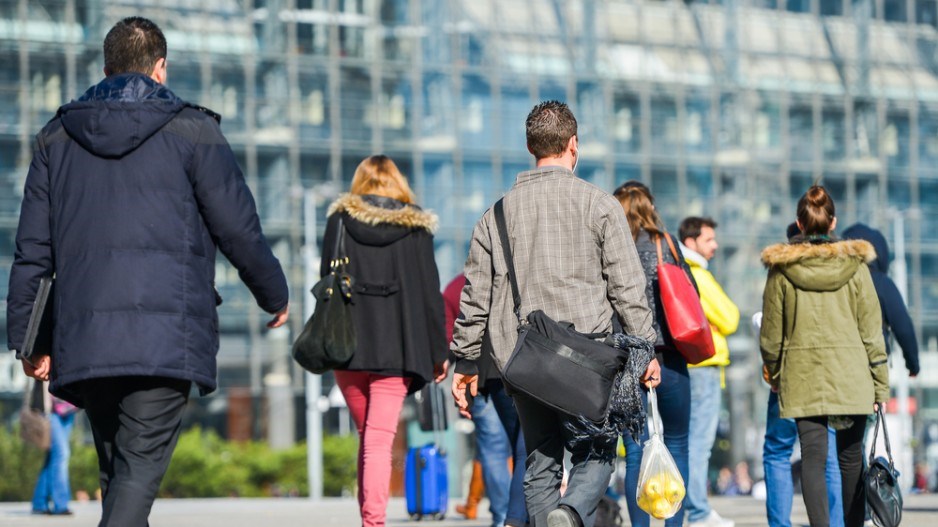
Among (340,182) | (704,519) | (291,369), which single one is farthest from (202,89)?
(704,519)

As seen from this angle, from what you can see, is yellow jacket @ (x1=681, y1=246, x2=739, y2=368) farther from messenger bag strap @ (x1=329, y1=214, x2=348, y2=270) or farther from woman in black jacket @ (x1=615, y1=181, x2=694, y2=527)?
messenger bag strap @ (x1=329, y1=214, x2=348, y2=270)

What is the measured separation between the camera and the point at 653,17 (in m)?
58.4

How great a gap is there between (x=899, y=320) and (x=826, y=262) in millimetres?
1165

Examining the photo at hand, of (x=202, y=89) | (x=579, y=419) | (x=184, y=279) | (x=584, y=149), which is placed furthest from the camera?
(x=584, y=149)

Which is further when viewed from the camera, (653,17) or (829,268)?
(653,17)

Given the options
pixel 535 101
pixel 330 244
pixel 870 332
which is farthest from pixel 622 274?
pixel 535 101

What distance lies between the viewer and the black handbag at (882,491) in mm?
8461

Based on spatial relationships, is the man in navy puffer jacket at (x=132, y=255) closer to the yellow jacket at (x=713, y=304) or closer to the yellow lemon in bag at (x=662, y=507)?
the yellow lemon in bag at (x=662, y=507)

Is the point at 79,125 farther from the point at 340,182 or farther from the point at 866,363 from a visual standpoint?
the point at 340,182

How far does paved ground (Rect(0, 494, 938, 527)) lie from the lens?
40.5 ft

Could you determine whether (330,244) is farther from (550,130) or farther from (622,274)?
(622,274)

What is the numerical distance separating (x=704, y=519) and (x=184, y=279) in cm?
565

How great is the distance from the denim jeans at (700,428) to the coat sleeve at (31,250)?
17.8 ft

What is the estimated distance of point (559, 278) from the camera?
6.50 metres
